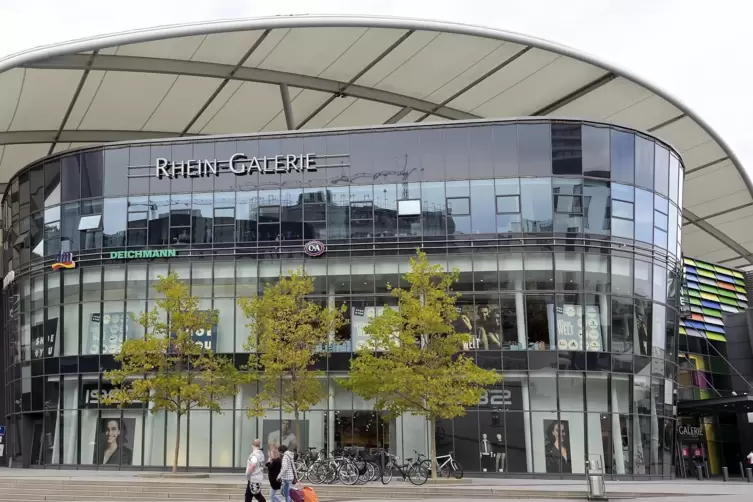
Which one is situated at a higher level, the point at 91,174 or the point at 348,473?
the point at 91,174

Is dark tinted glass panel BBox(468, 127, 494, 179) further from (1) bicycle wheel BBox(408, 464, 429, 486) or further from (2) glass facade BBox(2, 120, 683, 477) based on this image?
(1) bicycle wheel BBox(408, 464, 429, 486)

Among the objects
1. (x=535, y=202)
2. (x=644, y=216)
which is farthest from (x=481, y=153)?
(x=644, y=216)

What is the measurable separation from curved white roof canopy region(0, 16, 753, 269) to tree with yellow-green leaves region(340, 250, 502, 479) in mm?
11718

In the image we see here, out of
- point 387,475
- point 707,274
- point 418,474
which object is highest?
point 707,274

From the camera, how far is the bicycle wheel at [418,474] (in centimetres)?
2873

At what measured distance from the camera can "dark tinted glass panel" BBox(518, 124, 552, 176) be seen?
119ft

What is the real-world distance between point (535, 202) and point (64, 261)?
2068 cm

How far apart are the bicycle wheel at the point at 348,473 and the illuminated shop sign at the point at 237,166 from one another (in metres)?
13.7

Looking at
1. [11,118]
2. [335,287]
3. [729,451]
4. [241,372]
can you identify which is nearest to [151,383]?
[241,372]

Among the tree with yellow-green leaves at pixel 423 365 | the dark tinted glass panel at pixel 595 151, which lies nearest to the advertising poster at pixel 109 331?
the tree with yellow-green leaves at pixel 423 365

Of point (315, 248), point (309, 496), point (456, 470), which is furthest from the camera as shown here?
point (315, 248)

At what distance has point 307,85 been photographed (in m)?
42.3

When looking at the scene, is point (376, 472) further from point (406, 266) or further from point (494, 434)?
point (406, 266)

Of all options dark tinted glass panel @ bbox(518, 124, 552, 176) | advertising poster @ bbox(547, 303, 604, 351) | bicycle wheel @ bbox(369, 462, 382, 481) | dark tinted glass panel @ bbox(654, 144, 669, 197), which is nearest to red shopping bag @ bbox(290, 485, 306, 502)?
bicycle wheel @ bbox(369, 462, 382, 481)
